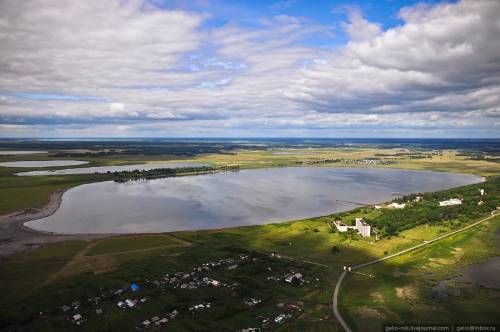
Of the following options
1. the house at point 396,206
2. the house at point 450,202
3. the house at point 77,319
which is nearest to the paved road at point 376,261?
the house at point 450,202

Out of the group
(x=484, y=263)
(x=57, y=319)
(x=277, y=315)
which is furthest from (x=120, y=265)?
(x=484, y=263)

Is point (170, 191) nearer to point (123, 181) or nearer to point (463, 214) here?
point (123, 181)

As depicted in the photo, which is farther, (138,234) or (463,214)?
(463,214)

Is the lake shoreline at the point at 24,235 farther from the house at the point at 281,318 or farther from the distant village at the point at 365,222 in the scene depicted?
the house at the point at 281,318

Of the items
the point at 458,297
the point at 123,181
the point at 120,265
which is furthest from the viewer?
the point at 123,181

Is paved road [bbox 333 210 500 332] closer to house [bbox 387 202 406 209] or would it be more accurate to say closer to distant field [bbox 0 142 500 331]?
distant field [bbox 0 142 500 331]

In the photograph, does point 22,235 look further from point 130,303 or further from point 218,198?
point 218,198
